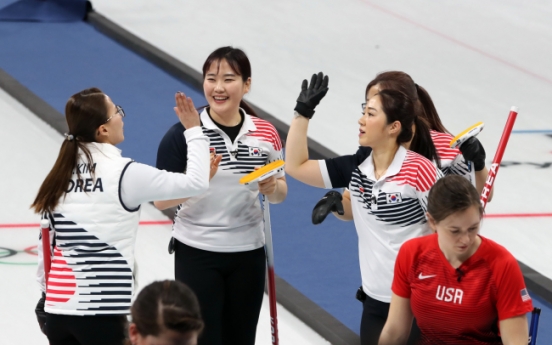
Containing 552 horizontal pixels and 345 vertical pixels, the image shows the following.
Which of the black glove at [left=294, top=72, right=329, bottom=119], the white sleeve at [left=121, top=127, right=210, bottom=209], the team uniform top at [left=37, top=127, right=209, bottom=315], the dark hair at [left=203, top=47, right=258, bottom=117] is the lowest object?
the team uniform top at [left=37, top=127, right=209, bottom=315]

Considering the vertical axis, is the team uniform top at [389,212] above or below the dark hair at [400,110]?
below

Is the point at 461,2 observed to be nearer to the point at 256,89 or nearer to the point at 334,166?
the point at 256,89

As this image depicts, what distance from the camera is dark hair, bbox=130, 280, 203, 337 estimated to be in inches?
83.9

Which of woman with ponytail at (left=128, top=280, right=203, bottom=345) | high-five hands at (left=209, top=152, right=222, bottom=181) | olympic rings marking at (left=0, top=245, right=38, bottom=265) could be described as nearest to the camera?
woman with ponytail at (left=128, top=280, right=203, bottom=345)

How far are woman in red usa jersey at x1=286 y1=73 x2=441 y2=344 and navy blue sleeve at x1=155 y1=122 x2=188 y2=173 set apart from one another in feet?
1.75

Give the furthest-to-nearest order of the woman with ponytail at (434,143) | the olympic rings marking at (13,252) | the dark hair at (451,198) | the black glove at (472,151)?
the olympic rings marking at (13,252) → the black glove at (472,151) → the woman with ponytail at (434,143) → the dark hair at (451,198)

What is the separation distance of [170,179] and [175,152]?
38 centimetres

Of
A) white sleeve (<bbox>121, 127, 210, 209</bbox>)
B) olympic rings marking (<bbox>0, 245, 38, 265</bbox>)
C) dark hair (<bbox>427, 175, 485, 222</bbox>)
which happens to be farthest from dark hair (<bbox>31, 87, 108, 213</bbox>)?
olympic rings marking (<bbox>0, 245, 38, 265</bbox>)

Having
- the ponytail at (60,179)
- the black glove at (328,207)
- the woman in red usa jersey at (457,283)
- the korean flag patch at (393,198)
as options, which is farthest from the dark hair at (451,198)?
the ponytail at (60,179)

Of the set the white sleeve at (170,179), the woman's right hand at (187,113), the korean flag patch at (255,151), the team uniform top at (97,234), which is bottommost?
the team uniform top at (97,234)

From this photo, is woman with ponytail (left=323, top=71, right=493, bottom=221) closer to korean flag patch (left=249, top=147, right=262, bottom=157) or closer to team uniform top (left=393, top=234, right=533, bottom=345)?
korean flag patch (left=249, top=147, right=262, bottom=157)

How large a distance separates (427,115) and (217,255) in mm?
1034

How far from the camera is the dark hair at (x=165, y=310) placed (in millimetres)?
2131

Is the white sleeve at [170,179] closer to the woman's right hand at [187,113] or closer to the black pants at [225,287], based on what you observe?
the woman's right hand at [187,113]
